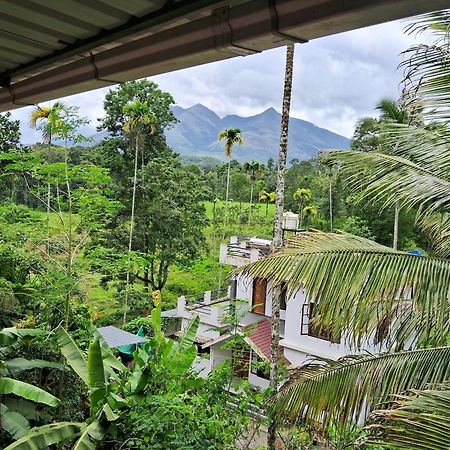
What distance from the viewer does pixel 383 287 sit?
2.93m

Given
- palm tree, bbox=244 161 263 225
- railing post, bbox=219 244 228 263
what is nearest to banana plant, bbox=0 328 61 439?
railing post, bbox=219 244 228 263

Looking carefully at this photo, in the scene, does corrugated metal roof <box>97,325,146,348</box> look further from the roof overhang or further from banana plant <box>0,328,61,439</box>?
the roof overhang

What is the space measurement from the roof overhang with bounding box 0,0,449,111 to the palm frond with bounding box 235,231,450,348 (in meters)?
1.97

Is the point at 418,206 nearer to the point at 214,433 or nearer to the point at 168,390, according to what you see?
the point at 214,433

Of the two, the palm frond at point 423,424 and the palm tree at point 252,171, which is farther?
the palm tree at point 252,171

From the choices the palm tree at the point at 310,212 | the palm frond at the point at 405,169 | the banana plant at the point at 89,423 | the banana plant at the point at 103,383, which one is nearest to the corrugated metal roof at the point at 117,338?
the banana plant at the point at 103,383

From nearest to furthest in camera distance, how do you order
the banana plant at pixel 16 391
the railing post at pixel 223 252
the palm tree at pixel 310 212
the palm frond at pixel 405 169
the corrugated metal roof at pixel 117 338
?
the palm frond at pixel 405 169
the banana plant at pixel 16 391
the corrugated metal roof at pixel 117 338
the railing post at pixel 223 252
the palm tree at pixel 310 212

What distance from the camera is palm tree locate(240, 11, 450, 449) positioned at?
2.93 m

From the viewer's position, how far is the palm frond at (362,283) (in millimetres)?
2936

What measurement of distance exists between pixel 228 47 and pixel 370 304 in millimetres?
2378

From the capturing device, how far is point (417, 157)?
147 inches

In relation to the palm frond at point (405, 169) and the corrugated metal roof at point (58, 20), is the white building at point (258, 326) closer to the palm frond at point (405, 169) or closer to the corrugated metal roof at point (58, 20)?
the palm frond at point (405, 169)

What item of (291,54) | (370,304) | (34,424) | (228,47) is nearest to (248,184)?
(291,54)

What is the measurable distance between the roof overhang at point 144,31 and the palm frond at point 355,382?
2444 mm
